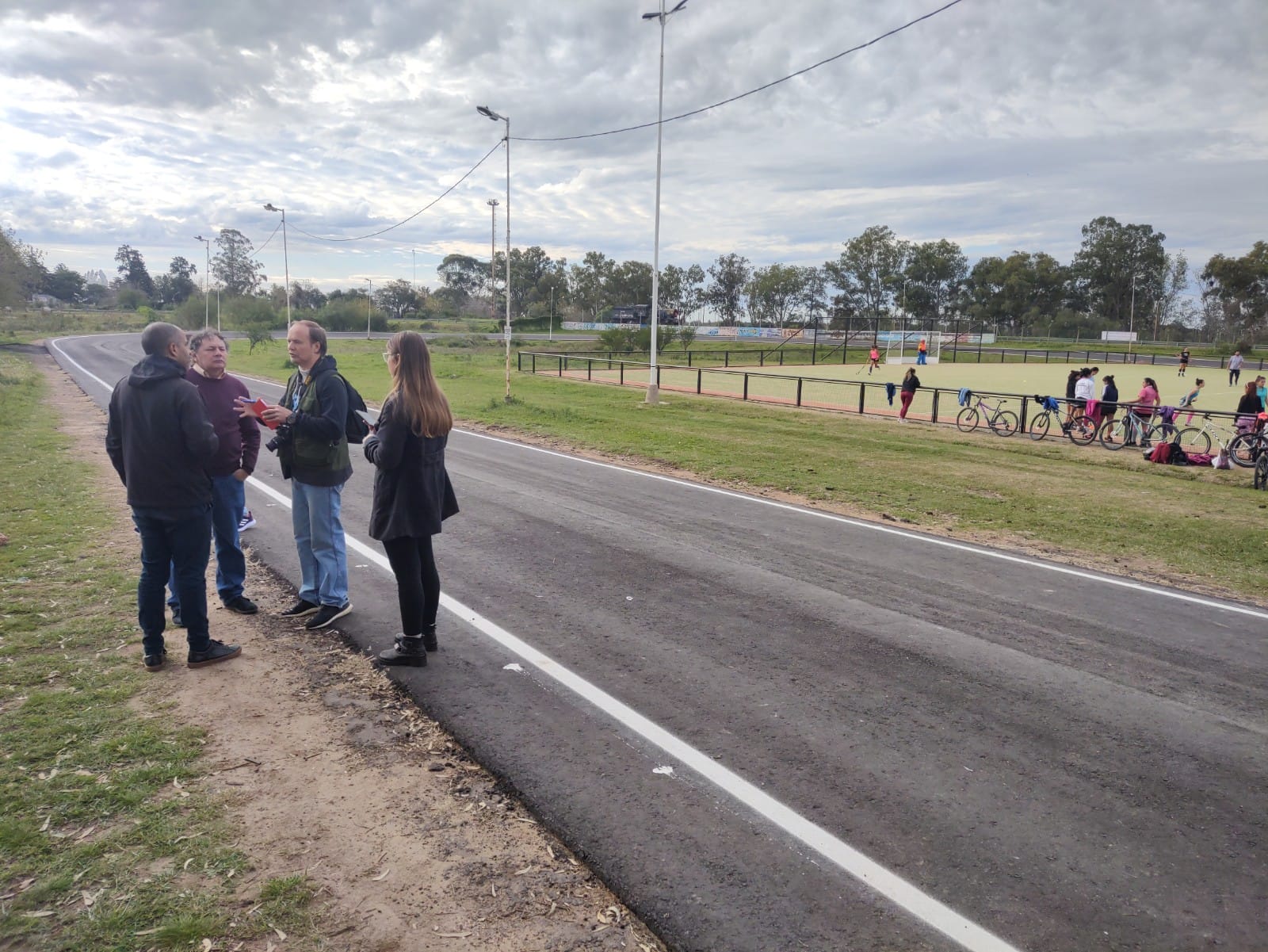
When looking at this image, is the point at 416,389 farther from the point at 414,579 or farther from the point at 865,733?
the point at 865,733

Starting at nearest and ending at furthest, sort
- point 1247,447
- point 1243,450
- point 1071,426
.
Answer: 1. point 1247,447
2. point 1243,450
3. point 1071,426

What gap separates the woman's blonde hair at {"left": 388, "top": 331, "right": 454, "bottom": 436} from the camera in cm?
474

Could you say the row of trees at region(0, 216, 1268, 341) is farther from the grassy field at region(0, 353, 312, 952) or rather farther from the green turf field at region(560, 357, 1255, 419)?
the grassy field at region(0, 353, 312, 952)

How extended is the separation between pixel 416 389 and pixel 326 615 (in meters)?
1.91

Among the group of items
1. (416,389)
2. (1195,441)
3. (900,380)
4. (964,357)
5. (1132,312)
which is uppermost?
(1132,312)

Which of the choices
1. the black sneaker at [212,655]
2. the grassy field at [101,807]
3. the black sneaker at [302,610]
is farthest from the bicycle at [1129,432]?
the grassy field at [101,807]

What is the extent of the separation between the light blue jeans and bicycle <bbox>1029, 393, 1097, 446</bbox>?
16367 millimetres

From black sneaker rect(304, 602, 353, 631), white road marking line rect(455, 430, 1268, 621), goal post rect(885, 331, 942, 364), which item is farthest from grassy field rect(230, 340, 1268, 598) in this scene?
goal post rect(885, 331, 942, 364)

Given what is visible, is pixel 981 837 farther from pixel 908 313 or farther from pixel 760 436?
pixel 908 313

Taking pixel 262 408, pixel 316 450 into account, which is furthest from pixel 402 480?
pixel 262 408

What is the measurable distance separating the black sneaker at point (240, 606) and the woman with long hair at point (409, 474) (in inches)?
57.7

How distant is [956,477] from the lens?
12477 millimetres

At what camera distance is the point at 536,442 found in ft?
50.1

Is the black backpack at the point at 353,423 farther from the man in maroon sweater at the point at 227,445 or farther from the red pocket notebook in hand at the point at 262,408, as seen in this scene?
the man in maroon sweater at the point at 227,445
